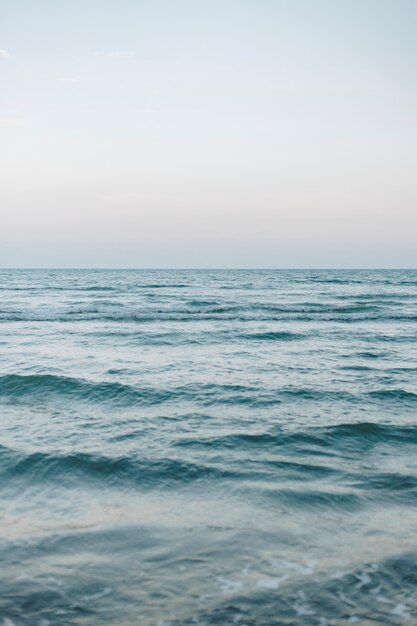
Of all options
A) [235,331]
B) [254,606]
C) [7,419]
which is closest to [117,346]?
[235,331]

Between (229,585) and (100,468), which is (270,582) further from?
(100,468)

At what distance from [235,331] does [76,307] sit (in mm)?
13745

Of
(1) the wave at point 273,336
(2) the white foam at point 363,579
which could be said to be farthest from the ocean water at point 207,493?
(1) the wave at point 273,336

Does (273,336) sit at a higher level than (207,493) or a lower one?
higher

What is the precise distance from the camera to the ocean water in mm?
3693

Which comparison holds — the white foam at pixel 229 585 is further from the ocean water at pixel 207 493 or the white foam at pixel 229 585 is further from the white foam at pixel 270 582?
the white foam at pixel 270 582

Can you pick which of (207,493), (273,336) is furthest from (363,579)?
(273,336)

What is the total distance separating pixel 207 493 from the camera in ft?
18.2

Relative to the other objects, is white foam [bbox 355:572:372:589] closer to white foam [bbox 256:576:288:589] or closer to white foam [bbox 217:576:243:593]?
white foam [bbox 256:576:288:589]

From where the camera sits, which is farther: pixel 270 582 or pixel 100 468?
pixel 100 468

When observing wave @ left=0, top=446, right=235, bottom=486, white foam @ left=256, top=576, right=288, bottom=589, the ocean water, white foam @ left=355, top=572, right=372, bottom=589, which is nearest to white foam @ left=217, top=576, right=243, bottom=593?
the ocean water

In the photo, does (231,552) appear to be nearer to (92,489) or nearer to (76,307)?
(92,489)

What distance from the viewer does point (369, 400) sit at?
31.9ft

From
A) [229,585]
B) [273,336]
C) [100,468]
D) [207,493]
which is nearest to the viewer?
[229,585]
